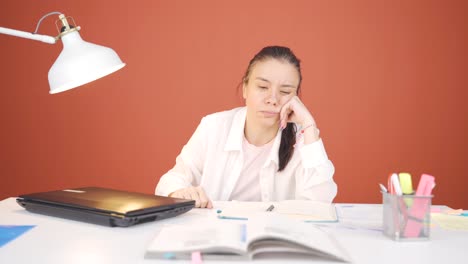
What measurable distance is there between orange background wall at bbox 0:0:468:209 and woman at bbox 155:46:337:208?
3.24ft

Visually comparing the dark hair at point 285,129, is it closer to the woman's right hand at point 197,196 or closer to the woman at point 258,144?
the woman at point 258,144

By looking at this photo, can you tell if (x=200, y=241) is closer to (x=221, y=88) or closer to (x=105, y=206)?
(x=105, y=206)

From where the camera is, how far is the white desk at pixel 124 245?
866 mm

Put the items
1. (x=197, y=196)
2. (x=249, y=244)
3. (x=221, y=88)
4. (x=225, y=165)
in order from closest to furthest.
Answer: (x=249, y=244), (x=197, y=196), (x=225, y=165), (x=221, y=88)

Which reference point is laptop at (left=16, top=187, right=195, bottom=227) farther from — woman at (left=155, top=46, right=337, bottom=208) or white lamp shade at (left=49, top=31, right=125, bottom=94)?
woman at (left=155, top=46, right=337, bottom=208)

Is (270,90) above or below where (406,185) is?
above

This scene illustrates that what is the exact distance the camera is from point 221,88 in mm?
2957

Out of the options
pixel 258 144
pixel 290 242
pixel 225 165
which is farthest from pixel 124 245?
pixel 258 144

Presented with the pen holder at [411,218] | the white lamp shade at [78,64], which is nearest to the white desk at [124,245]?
the pen holder at [411,218]

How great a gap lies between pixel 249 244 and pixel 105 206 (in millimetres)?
408

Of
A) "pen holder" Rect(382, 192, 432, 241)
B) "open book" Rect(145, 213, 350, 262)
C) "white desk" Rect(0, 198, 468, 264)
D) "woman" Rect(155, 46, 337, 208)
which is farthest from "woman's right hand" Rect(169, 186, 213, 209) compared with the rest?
"pen holder" Rect(382, 192, 432, 241)

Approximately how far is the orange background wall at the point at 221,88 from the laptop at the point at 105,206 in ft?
5.46

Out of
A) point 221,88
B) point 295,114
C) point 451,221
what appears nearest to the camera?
point 451,221

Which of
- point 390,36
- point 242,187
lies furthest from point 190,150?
point 390,36
